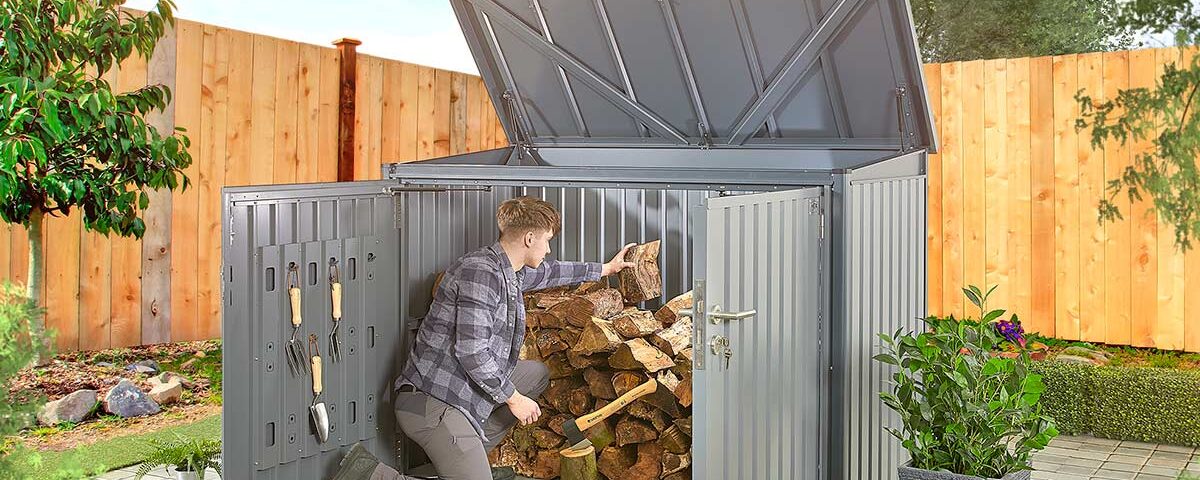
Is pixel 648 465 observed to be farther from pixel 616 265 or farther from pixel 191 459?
pixel 191 459

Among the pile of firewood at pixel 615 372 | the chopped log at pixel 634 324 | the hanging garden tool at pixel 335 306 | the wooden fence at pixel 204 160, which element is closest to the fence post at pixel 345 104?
the wooden fence at pixel 204 160

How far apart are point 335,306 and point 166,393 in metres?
2.03

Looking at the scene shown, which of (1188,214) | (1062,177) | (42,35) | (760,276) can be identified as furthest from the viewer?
(1062,177)

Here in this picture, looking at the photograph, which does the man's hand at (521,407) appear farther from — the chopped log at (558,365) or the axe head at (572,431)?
the chopped log at (558,365)

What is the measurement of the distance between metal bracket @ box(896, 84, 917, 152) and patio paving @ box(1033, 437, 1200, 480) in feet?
4.94

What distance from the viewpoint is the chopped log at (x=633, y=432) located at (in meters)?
4.30

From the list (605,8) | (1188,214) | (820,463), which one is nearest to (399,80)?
(605,8)

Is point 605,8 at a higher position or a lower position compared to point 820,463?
higher

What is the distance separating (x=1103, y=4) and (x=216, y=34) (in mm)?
4131

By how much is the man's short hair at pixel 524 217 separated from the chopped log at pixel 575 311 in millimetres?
502

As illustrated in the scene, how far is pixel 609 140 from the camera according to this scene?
15.8 ft

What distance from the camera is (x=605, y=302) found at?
4.50 m

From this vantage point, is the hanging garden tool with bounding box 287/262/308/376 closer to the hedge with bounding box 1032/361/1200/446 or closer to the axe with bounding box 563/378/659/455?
the axe with bounding box 563/378/659/455

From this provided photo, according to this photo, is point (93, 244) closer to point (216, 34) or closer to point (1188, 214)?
point (216, 34)
